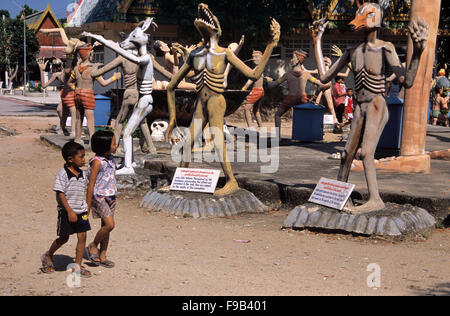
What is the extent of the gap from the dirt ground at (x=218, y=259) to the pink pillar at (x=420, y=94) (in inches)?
97.5

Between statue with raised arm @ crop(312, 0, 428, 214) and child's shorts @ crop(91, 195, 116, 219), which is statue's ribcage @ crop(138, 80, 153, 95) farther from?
child's shorts @ crop(91, 195, 116, 219)

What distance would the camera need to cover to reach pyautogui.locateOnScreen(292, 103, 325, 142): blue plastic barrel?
13.0 meters

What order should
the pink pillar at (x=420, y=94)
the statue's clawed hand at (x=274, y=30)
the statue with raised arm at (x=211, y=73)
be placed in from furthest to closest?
1. the pink pillar at (x=420, y=94)
2. the statue with raised arm at (x=211, y=73)
3. the statue's clawed hand at (x=274, y=30)

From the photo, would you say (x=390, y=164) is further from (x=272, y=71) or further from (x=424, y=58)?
(x=272, y=71)

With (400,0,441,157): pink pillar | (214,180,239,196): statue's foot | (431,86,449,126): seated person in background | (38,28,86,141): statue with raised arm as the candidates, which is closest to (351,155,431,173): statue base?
(400,0,441,157): pink pillar

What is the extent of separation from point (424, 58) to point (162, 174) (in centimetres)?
407

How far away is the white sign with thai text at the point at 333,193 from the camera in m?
6.27

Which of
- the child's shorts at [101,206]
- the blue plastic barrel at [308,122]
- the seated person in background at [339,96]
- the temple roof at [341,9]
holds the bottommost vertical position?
the child's shorts at [101,206]

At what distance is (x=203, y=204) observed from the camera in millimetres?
7098

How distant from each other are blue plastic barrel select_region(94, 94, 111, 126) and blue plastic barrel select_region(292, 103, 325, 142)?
4.41m

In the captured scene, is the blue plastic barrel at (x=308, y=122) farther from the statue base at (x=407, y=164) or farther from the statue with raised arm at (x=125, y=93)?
the statue with raised arm at (x=125, y=93)

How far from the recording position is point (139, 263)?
518cm

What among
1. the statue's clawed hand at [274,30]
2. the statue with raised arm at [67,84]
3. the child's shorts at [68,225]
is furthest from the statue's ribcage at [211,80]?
the statue with raised arm at [67,84]
